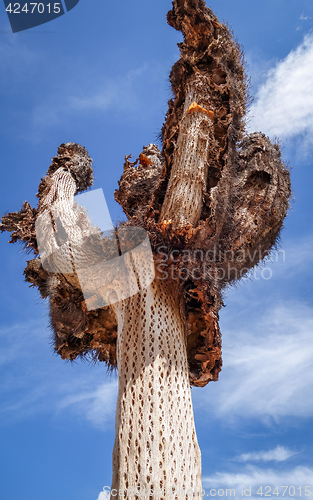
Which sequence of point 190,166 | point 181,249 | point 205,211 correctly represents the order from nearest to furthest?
point 181,249, point 205,211, point 190,166

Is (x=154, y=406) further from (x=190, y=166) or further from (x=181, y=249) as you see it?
(x=190, y=166)

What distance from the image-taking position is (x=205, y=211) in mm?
5691

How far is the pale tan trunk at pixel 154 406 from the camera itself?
3992mm

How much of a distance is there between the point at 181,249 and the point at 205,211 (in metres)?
0.77

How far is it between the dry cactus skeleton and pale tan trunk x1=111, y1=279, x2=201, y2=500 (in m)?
0.01

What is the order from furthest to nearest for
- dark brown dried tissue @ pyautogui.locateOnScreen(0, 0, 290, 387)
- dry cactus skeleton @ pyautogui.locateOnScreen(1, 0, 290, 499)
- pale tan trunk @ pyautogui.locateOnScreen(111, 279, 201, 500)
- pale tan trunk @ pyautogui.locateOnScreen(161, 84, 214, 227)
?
1. pale tan trunk @ pyautogui.locateOnScreen(161, 84, 214, 227)
2. dark brown dried tissue @ pyautogui.locateOnScreen(0, 0, 290, 387)
3. dry cactus skeleton @ pyautogui.locateOnScreen(1, 0, 290, 499)
4. pale tan trunk @ pyautogui.locateOnScreen(111, 279, 201, 500)

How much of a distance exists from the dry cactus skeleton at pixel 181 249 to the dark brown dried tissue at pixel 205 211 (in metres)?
0.02

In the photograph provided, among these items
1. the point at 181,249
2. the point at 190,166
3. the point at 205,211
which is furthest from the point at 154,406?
the point at 190,166

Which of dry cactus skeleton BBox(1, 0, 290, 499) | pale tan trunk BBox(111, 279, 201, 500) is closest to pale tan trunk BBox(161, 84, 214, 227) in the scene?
dry cactus skeleton BBox(1, 0, 290, 499)

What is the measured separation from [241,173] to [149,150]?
8.59 feet

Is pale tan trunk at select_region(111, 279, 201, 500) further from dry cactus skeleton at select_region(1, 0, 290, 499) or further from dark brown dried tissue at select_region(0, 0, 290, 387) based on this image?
dark brown dried tissue at select_region(0, 0, 290, 387)

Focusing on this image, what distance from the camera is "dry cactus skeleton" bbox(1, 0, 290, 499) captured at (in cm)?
429

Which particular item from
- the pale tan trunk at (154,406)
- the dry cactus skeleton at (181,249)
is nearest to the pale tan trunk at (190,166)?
the dry cactus skeleton at (181,249)

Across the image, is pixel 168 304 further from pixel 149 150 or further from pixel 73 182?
pixel 149 150
